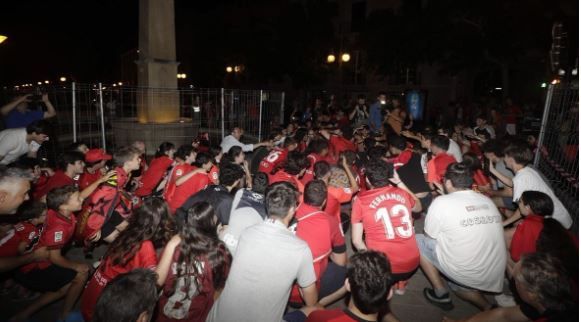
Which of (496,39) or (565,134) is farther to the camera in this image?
(496,39)

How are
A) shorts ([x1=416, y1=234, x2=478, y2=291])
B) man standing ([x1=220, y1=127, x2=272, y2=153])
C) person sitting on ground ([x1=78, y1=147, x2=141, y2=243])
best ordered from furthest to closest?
man standing ([x1=220, y1=127, x2=272, y2=153]) → person sitting on ground ([x1=78, y1=147, x2=141, y2=243]) → shorts ([x1=416, y1=234, x2=478, y2=291])

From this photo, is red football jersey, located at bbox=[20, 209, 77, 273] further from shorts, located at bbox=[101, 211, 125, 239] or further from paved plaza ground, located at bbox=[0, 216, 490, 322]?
shorts, located at bbox=[101, 211, 125, 239]

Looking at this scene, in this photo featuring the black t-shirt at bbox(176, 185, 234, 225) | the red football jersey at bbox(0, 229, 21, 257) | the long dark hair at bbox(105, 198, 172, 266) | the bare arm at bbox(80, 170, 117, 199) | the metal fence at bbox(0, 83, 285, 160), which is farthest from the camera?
the metal fence at bbox(0, 83, 285, 160)

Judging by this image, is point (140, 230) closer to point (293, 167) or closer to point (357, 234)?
point (357, 234)

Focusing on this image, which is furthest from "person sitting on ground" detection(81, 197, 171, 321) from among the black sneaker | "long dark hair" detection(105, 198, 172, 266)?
the black sneaker

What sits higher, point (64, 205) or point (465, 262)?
point (64, 205)

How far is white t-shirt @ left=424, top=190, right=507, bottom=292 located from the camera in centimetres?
350

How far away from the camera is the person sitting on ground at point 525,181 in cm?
432

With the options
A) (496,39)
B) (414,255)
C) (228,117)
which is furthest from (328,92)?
(414,255)

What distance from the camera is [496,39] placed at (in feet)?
66.8

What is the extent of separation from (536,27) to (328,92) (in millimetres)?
16403

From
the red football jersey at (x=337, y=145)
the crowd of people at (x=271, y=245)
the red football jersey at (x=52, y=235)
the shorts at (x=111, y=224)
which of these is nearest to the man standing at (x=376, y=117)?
the red football jersey at (x=337, y=145)

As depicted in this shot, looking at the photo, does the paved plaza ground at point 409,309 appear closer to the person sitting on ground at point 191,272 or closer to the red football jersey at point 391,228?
the red football jersey at point 391,228

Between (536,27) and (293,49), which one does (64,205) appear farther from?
(293,49)
